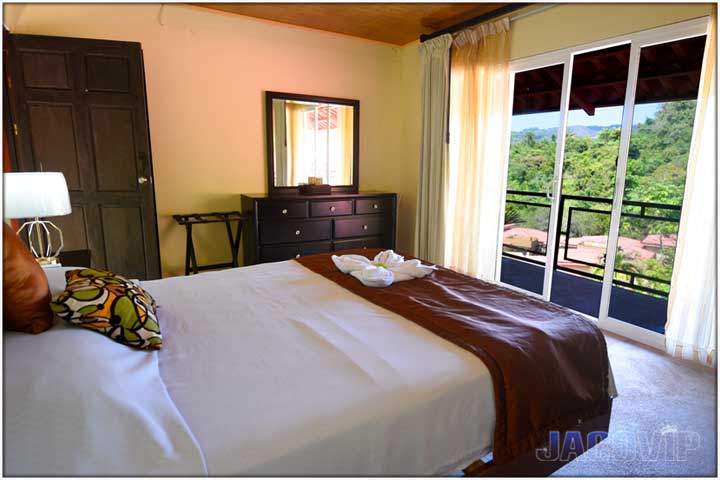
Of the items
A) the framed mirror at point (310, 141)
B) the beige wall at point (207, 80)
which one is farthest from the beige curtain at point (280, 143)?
the beige wall at point (207, 80)

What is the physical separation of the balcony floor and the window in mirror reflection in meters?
2.18

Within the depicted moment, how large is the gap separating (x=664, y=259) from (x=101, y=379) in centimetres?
328

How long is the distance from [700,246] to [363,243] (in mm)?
2709

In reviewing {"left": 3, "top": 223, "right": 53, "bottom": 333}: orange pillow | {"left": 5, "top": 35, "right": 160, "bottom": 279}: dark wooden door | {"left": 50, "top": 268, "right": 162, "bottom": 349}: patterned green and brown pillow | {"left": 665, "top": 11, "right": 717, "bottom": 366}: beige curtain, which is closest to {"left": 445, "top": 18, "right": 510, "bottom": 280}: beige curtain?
{"left": 665, "top": 11, "right": 717, "bottom": 366}: beige curtain

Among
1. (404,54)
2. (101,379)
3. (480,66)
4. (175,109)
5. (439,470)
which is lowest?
(439,470)

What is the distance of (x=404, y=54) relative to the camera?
456cm

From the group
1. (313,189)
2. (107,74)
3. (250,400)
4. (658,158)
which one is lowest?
(250,400)

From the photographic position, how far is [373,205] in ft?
13.8

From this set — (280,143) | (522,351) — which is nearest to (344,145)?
(280,143)

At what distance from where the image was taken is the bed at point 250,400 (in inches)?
32.1

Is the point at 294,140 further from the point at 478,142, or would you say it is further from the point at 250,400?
the point at 250,400

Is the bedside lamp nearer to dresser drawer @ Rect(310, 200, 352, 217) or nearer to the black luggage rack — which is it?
the black luggage rack

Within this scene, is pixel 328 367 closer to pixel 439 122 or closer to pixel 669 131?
pixel 669 131

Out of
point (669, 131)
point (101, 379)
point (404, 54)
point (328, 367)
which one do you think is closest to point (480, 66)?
point (404, 54)
